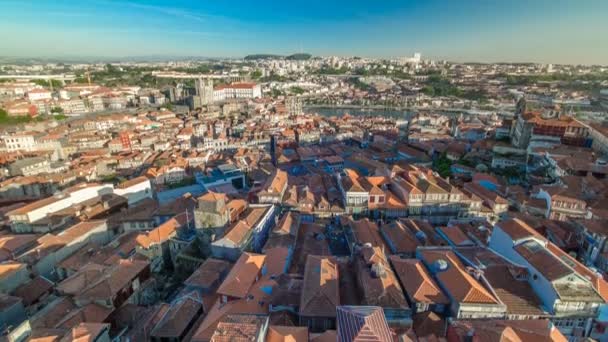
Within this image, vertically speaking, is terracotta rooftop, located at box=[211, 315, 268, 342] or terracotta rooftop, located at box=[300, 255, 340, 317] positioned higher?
terracotta rooftop, located at box=[211, 315, 268, 342]

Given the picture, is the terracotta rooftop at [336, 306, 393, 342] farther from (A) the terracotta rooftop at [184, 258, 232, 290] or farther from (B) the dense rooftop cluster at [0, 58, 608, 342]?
(A) the terracotta rooftop at [184, 258, 232, 290]

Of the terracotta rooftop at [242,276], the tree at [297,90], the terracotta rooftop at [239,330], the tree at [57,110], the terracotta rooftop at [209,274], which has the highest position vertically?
the tree at [297,90]

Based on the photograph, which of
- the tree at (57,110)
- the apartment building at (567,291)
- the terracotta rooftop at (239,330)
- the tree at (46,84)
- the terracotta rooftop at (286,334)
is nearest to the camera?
the terracotta rooftop at (239,330)

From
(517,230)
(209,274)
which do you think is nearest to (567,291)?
(517,230)

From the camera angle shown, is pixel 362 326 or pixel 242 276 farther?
pixel 242 276

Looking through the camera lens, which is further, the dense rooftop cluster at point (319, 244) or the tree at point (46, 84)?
the tree at point (46, 84)

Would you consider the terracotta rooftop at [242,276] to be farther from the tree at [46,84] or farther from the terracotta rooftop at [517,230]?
the tree at [46,84]

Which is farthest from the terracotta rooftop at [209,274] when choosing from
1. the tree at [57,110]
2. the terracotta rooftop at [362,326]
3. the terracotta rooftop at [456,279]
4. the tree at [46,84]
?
the tree at [46,84]

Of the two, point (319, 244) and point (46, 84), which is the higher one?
point (46, 84)

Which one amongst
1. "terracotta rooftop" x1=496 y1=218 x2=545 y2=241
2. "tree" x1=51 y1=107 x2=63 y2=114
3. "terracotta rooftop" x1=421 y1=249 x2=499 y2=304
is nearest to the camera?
"terracotta rooftop" x1=421 y1=249 x2=499 y2=304

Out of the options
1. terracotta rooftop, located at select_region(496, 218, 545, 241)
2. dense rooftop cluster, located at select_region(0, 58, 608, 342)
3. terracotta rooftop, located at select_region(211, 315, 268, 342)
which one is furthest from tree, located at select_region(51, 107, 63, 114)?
terracotta rooftop, located at select_region(496, 218, 545, 241)

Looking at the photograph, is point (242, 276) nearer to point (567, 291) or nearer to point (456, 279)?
point (456, 279)

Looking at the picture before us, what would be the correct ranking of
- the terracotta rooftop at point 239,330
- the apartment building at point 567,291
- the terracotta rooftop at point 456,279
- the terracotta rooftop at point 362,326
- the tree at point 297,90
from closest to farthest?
the terracotta rooftop at point 362,326, the terracotta rooftop at point 239,330, the apartment building at point 567,291, the terracotta rooftop at point 456,279, the tree at point 297,90

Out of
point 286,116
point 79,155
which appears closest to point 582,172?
point 286,116
